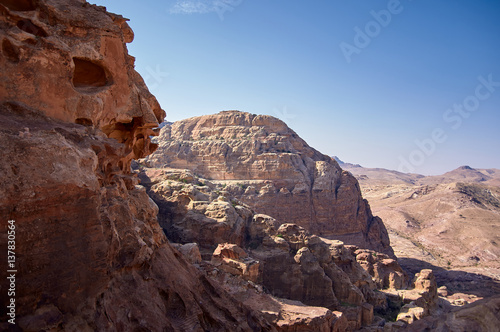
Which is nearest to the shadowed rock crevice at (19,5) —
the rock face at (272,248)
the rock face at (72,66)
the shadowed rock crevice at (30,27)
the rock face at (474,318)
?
the rock face at (72,66)

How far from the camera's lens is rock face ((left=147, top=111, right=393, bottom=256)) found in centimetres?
4728

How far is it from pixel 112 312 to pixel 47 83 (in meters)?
4.66

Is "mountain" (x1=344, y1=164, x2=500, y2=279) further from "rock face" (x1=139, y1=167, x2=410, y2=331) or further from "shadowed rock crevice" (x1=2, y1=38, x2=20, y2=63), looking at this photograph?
"shadowed rock crevice" (x1=2, y1=38, x2=20, y2=63)

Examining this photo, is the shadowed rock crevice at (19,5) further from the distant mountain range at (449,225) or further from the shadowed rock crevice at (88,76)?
the distant mountain range at (449,225)

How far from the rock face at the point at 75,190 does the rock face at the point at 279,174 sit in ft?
121

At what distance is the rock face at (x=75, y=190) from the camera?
5.10 meters

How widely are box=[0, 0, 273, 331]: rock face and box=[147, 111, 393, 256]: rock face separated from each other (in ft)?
121

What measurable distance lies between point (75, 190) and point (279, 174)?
44.2 metres

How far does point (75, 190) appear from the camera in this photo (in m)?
5.68

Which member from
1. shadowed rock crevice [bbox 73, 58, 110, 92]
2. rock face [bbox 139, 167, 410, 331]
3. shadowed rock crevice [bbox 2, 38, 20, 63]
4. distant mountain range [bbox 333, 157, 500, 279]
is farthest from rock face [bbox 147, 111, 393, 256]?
shadowed rock crevice [bbox 2, 38, 20, 63]

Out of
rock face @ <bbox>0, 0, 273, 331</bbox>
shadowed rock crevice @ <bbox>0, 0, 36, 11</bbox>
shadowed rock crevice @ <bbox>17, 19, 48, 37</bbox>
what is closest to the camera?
rock face @ <bbox>0, 0, 273, 331</bbox>

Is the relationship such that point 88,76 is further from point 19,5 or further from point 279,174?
point 279,174

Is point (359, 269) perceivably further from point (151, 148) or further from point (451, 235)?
point (451, 235)

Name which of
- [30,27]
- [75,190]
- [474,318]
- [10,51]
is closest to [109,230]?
[75,190]
